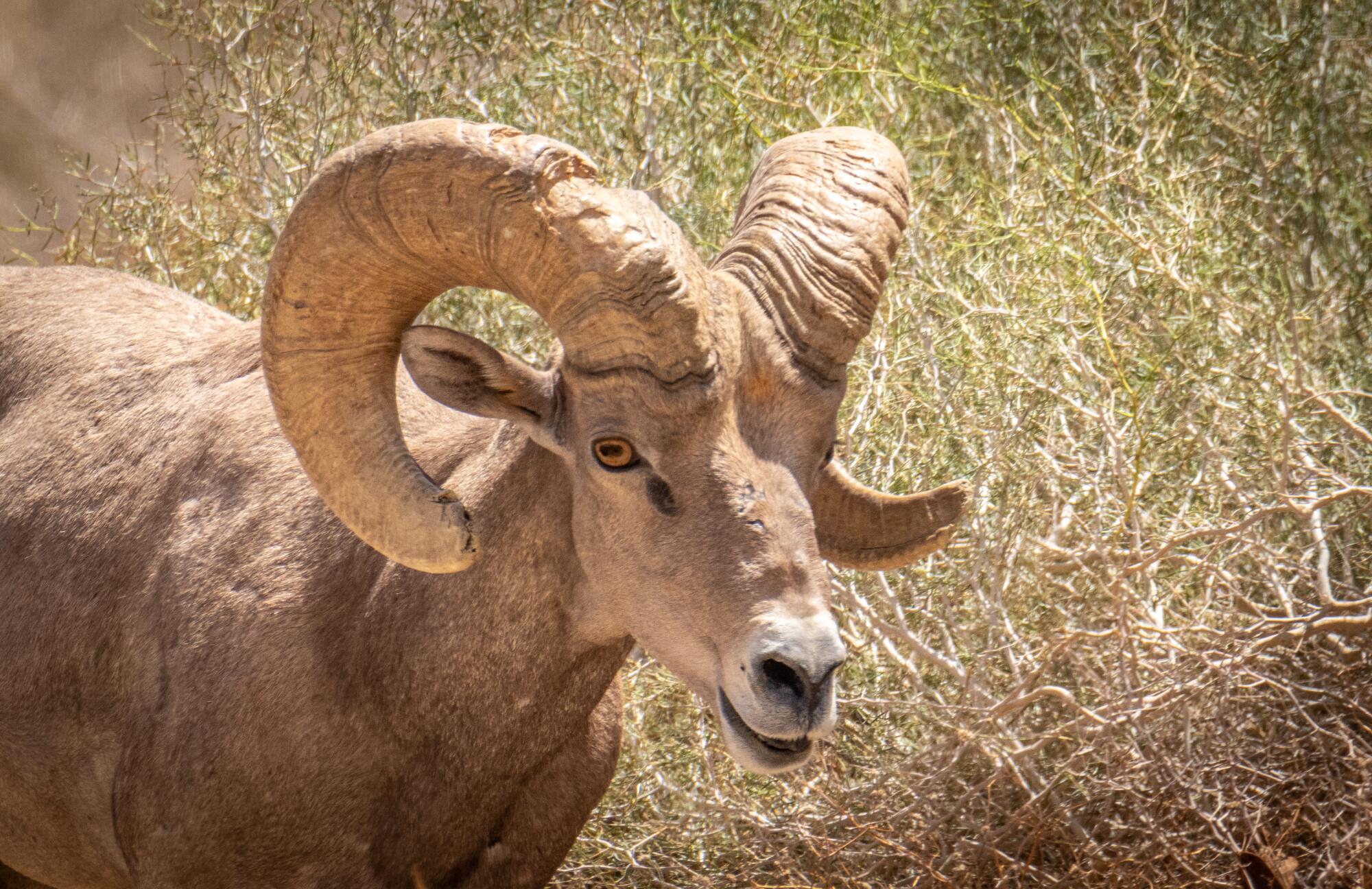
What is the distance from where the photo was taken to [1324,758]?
4727 millimetres

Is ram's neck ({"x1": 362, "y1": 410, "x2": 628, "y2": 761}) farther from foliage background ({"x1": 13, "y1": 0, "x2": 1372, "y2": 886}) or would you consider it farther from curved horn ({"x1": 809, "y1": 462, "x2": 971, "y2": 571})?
foliage background ({"x1": 13, "y1": 0, "x2": 1372, "y2": 886})

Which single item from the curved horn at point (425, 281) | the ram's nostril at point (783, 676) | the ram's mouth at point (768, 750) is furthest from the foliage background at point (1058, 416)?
the curved horn at point (425, 281)

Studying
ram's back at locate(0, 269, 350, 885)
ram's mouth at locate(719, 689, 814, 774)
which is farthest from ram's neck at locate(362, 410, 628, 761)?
ram's mouth at locate(719, 689, 814, 774)

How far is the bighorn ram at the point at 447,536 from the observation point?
10.9ft

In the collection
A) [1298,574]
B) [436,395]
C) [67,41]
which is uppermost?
[436,395]

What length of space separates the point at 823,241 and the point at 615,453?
82 centimetres

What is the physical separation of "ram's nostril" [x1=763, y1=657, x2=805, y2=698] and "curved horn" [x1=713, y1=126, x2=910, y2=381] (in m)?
0.85

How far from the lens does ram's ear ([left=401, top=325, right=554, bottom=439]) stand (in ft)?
11.7

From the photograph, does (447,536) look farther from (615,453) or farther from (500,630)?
(615,453)

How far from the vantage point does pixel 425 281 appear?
3627 millimetres

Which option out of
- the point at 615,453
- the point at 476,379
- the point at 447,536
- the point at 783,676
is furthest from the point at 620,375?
the point at 783,676

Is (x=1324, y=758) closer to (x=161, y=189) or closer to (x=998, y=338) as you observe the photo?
(x=998, y=338)

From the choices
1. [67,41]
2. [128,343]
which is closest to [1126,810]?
[128,343]

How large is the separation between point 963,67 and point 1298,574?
4.40m
